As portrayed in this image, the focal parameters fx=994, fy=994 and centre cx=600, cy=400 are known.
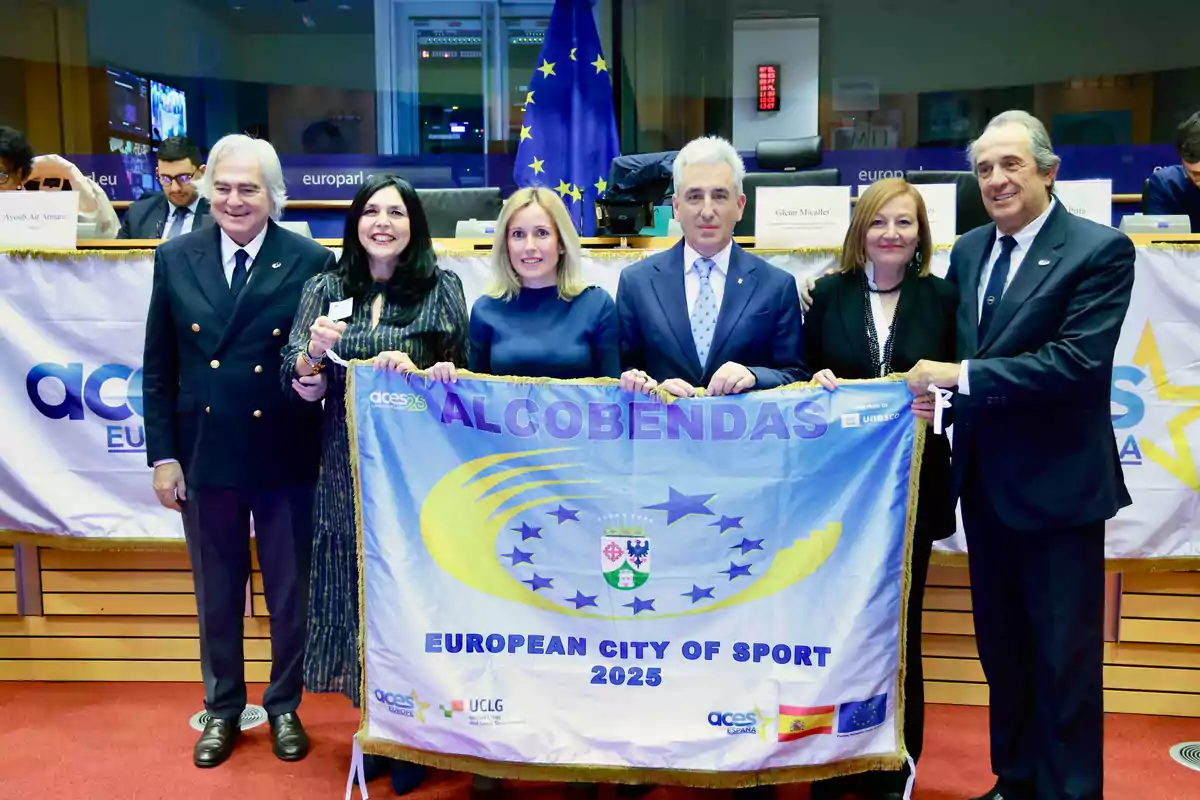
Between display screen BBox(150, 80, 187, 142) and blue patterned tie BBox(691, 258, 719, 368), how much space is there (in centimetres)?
949

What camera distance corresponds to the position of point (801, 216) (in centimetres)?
307

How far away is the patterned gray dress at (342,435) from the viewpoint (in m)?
2.42

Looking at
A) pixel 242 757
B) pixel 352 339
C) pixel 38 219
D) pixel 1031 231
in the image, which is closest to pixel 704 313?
pixel 1031 231

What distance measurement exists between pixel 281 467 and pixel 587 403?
90 cm

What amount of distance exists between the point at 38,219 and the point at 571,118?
217 centimetres

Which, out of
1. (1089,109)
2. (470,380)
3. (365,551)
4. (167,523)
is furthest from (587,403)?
(1089,109)

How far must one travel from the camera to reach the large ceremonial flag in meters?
2.25

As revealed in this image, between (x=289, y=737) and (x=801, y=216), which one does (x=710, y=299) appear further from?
(x=289, y=737)

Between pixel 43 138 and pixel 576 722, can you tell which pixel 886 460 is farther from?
pixel 43 138

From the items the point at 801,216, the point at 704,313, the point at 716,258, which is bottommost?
the point at 704,313

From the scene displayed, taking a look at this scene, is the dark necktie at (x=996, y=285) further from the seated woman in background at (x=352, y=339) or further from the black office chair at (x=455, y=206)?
the black office chair at (x=455, y=206)

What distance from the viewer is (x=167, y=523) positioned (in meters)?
3.26

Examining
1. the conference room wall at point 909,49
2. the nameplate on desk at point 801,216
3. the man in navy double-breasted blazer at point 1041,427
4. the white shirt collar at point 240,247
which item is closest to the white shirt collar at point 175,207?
the white shirt collar at point 240,247

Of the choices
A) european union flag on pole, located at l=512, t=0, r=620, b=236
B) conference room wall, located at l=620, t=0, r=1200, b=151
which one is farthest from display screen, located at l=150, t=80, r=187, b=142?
european union flag on pole, located at l=512, t=0, r=620, b=236
